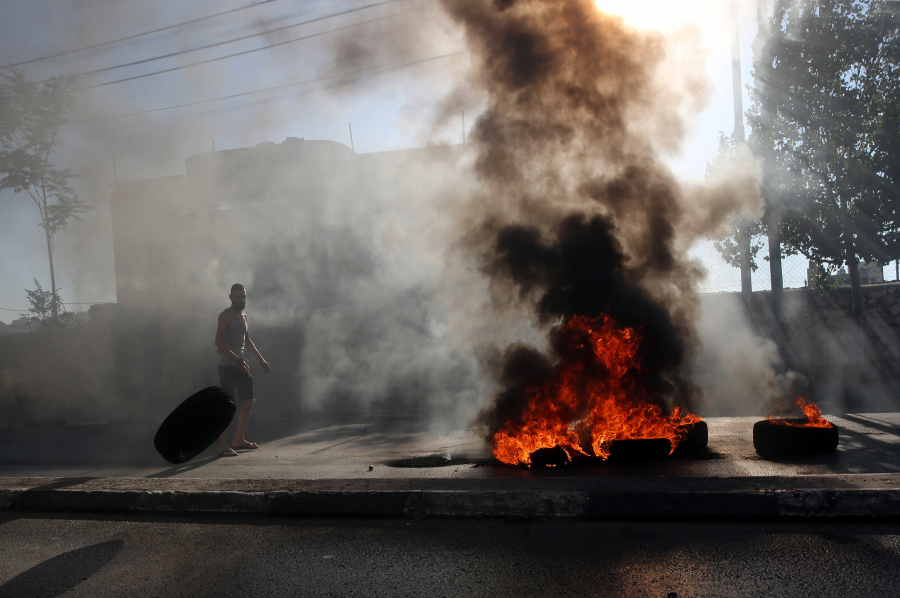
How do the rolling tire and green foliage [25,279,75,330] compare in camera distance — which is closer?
the rolling tire

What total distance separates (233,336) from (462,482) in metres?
3.16

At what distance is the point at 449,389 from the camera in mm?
9500

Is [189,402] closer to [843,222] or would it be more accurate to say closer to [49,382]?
[843,222]

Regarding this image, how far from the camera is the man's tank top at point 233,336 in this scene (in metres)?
5.63

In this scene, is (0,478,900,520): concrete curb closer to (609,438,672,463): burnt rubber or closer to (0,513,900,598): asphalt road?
(0,513,900,598): asphalt road

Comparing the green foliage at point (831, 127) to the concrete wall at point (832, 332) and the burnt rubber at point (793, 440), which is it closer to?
the concrete wall at point (832, 332)

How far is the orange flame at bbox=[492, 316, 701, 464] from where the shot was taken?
14.3 feet

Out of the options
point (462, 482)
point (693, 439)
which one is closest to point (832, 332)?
point (693, 439)

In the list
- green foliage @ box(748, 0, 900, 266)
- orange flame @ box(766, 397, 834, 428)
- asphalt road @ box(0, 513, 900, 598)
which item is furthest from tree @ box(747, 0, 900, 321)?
asphalt road @ box(0, 513, 900, 598)

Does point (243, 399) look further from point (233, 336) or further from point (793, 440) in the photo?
point (793, 440)

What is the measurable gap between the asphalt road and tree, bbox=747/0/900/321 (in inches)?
278

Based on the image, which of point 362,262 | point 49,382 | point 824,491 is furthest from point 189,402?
point 49,382

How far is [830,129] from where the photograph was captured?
8.34m

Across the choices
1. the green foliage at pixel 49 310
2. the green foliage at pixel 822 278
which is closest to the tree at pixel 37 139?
Result: the green foliage at pixel 49 310
